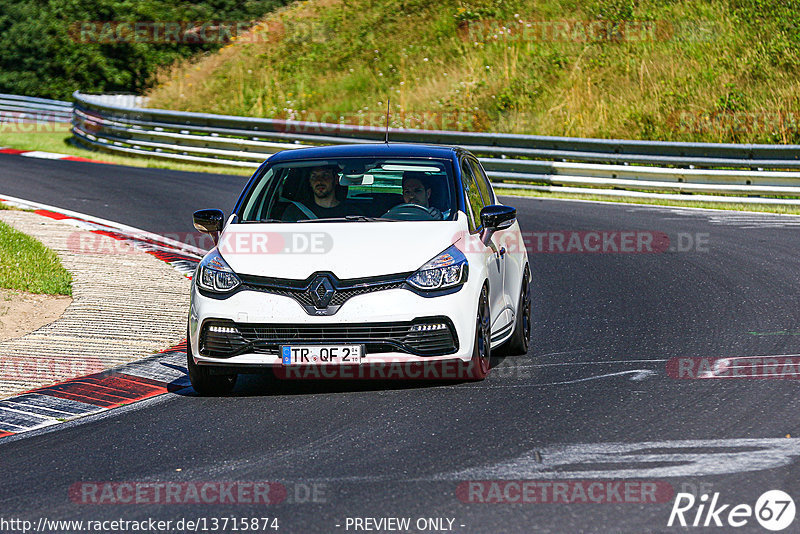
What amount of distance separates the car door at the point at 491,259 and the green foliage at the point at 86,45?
37.0 meters

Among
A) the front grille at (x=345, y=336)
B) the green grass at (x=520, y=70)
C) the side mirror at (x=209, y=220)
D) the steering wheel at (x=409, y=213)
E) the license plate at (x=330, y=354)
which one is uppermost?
the green grass at (x=520, y=70)

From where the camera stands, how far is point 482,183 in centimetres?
988

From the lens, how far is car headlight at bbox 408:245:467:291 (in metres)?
7.67

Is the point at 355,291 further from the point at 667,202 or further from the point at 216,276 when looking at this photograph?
the point at 667,202

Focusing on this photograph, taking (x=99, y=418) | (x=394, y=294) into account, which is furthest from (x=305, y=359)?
(x=99, y=418)

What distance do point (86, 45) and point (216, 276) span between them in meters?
39.9

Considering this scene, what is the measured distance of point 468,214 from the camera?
859 centimetres

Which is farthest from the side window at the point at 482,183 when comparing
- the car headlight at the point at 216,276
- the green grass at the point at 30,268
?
the green grass at the point at 30,268

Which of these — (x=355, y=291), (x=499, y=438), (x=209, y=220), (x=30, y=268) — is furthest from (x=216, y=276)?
(x=30, y=268)

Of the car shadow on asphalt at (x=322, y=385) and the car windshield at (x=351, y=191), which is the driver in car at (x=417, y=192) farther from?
the car shadow on asphalt at (x=322, y=385)

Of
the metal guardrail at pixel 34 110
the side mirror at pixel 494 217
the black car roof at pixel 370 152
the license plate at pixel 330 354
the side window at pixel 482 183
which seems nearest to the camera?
the license plate at pixel 330 354

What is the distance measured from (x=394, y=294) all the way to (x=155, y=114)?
2103cm

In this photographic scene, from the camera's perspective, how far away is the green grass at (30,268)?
1174 cm

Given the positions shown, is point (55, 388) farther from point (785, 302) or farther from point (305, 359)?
point (785, 302)
